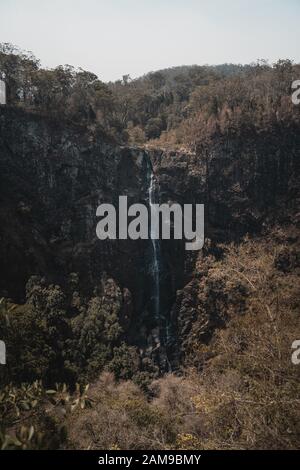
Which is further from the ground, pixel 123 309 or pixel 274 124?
pixel 274 124

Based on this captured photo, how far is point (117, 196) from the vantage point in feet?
103

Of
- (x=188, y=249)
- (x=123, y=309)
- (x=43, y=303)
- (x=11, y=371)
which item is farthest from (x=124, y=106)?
(x=11, y=371)

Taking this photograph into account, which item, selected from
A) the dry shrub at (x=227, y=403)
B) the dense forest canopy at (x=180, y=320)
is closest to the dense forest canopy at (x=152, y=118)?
the dense forest canopy at (x=180, y=320)

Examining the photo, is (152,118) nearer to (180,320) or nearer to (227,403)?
(180,320)

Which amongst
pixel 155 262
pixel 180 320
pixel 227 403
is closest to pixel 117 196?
pixel 155 262

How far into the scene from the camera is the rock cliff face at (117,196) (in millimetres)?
27844

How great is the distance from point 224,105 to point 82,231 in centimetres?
1686

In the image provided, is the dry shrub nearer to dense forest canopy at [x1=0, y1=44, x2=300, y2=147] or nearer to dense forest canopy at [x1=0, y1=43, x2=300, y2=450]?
dense forest canopy at [x1=0, y1=43, x2=300, y2=450]

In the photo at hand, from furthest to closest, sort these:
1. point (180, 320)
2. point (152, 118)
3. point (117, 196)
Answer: point (152, 118)
point (117, 196)
point (180, 320)

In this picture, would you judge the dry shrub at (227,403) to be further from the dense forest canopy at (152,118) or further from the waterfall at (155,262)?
the dense forest canopy at (152,118)

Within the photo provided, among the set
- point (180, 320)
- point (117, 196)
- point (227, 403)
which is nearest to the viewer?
point (227, 403)

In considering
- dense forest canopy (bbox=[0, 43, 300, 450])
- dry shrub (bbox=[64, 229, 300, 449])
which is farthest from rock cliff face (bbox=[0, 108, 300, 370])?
dry shrub (bbox=[64, 229, 300, 449])
